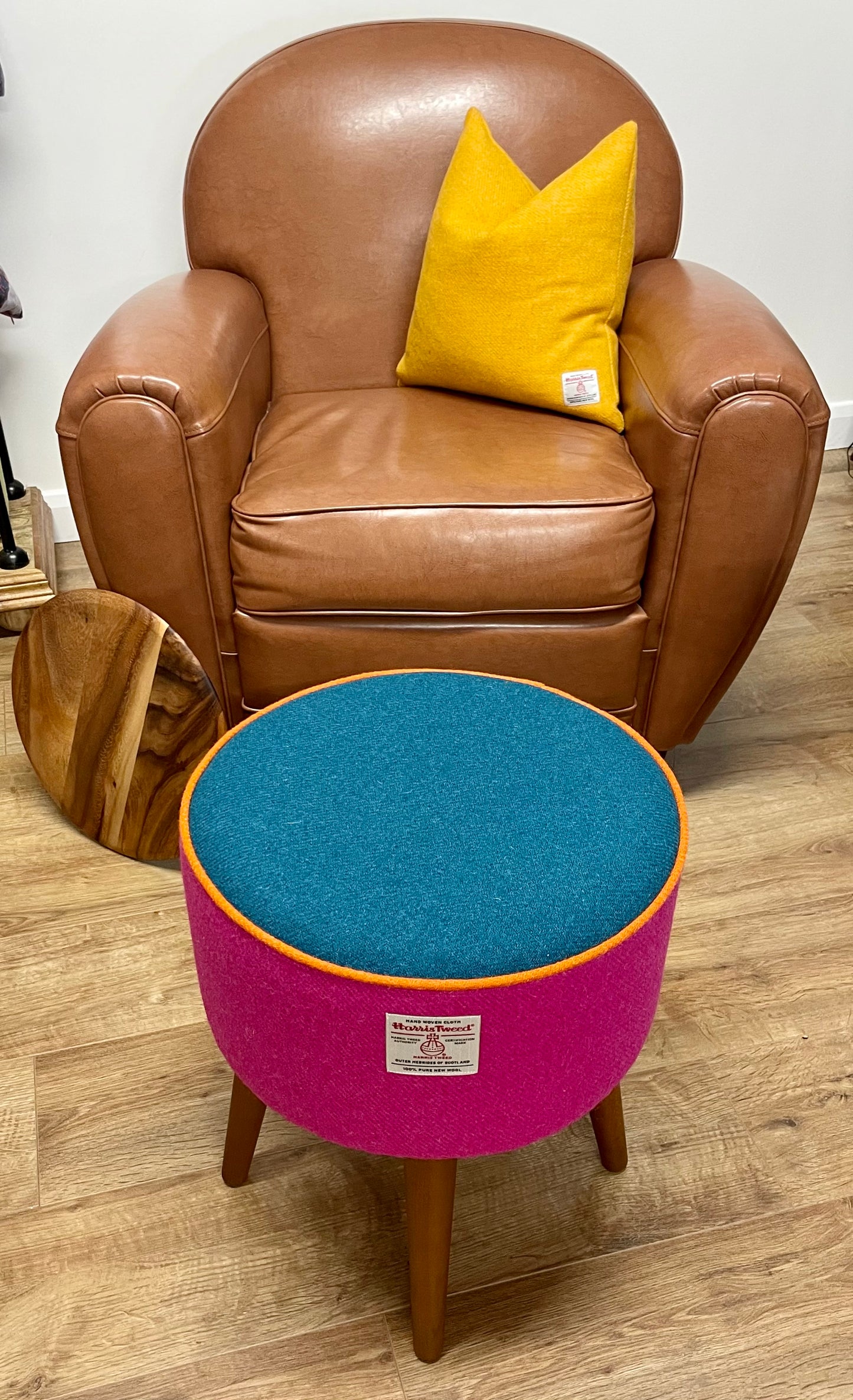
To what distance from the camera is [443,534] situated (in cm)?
152

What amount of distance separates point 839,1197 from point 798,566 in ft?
5.00

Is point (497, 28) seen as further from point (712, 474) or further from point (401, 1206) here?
point (401, 1206)

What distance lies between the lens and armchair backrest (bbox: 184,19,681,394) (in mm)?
1927

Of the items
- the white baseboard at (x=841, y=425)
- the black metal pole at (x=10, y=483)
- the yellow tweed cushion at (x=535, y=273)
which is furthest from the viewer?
the white baseboard at (x=841, y=425)

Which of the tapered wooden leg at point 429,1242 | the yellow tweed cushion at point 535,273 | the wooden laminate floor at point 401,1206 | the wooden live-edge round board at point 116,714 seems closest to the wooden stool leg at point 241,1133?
the wooden laminate floor at point 401,1206

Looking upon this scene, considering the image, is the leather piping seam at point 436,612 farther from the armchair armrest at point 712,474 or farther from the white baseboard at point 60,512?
the white baseboard at point 60,512

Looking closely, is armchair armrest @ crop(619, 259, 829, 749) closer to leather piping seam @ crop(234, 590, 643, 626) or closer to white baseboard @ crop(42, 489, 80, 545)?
leather piping seam @ crop(234, 590, 643, 626)

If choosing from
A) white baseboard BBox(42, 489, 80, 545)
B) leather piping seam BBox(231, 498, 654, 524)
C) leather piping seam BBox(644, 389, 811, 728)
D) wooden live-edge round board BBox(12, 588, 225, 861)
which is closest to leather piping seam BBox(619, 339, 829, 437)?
leather piping seam BBox(644, 389, 811, 728)

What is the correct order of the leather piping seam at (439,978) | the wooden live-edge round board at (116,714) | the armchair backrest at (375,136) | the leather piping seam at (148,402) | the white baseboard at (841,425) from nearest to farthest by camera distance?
the leather piping seam at (439,978) < the leather piping seam at (148,402) < the wooden live-edge round board at (116,714) < the armchair backrest at (375,136) < the white baseboard at (841,425)

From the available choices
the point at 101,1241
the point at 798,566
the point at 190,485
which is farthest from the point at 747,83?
the point at 101,1241

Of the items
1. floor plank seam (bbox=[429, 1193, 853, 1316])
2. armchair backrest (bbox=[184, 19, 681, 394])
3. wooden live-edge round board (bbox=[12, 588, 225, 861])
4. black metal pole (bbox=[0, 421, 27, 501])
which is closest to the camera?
floor plank seam (bbox=[429, 1193, 853, 1316])

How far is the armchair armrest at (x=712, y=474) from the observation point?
4.85 feet

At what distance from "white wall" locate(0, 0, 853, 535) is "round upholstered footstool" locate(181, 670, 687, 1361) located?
1.63 metres

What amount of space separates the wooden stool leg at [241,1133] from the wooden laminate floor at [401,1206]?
0.03 m
